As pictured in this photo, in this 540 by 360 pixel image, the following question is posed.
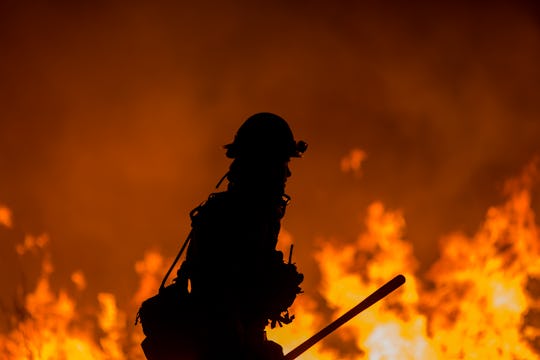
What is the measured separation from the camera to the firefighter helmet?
6.93 m

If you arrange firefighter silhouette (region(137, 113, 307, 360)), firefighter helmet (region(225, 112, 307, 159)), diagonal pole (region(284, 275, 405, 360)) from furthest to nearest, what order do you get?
1. firefighter helmet (region(225, 112, 307, 159))
2. diagonal pole (region(284, 275, 405, 360))
3. firefighter silhouette (region(137, 113, 307, 360))

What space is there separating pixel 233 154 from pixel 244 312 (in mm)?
1986

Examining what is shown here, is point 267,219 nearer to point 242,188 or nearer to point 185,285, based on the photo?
point 242,188

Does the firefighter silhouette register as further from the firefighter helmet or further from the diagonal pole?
the diagonal pole

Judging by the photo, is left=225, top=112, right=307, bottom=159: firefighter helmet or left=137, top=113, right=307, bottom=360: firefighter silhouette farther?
left=225, top=112, right=307, bottom=159: firefighter helmet

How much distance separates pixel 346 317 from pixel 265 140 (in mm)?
2277

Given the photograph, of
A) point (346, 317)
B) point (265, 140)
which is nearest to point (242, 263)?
point (346, 317)

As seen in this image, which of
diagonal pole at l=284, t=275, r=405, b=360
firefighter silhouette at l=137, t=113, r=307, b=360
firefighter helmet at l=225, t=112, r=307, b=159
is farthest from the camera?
firefighter helmet at l=225, t=112, r=307, b=159

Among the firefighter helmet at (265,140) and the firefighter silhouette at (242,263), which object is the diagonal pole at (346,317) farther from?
the firefighter helmet at (265,140)

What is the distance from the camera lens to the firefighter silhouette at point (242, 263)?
19.8 feet

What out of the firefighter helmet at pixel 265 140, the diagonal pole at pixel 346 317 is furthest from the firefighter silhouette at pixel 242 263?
the diagonal pole at pixel 346 317

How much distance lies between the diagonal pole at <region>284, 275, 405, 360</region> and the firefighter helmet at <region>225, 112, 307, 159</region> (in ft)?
6.31

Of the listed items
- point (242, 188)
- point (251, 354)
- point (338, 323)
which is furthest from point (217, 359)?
point (242, 188)

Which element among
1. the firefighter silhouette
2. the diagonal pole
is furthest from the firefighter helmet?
the diagonal pole
